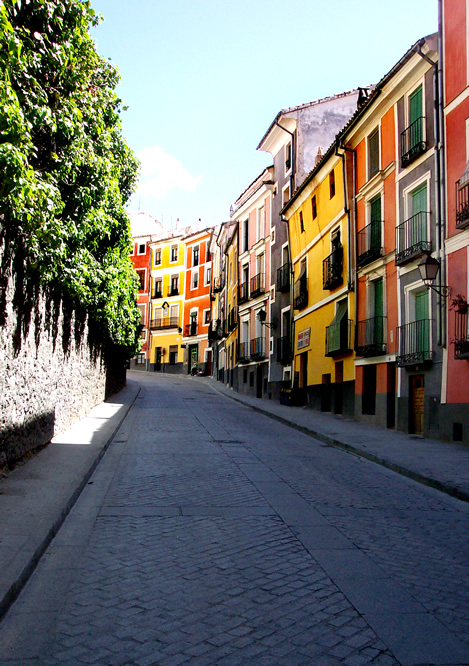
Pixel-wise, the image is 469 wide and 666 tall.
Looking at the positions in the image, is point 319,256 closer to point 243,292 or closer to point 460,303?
point 460,303

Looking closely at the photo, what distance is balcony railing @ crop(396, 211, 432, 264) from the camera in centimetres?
1636

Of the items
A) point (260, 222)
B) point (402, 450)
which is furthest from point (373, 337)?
point (260, 222)

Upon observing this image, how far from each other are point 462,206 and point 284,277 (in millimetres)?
17232

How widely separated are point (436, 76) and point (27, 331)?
12.6 meters

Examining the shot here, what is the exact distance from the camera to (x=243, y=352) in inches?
1550

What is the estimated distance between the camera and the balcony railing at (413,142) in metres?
16.8

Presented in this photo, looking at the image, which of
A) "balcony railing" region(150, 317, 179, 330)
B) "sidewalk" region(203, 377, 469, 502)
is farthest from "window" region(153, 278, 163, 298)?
"sidewalk" region(203, 377, 469, 502)

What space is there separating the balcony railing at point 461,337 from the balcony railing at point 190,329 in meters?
47.5

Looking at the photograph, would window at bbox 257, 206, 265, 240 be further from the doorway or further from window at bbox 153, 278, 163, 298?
window at bbox 153, 278, 163, 298

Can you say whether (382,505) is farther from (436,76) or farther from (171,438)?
(436,76)

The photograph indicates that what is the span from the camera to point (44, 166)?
889cm

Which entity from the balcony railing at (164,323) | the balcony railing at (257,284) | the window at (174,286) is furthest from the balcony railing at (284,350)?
the window at (174,286)

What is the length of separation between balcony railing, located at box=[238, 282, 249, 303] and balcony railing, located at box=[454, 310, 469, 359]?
24.3m

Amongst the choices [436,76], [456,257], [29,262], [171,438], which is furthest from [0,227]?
[436,76]
